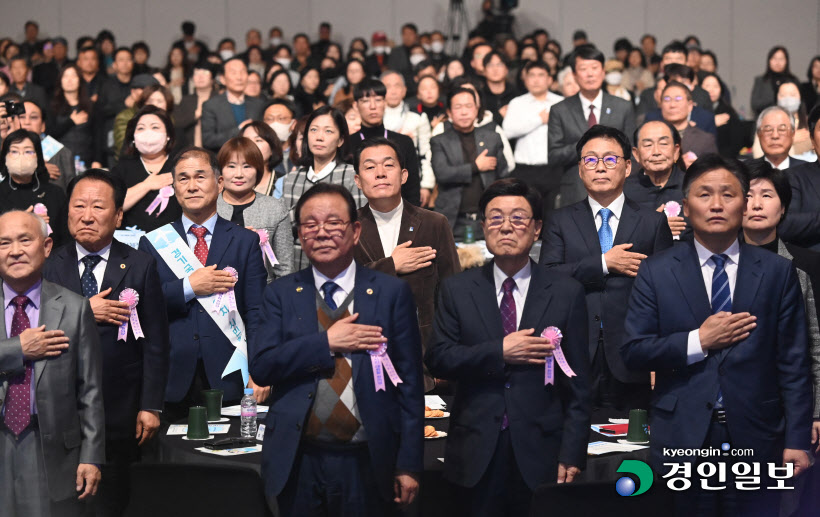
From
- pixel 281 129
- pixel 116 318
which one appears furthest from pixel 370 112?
pixel 116 318

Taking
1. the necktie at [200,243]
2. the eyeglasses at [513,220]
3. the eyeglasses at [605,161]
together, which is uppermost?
the eyeglasses at [605,161]

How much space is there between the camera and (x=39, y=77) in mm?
10844

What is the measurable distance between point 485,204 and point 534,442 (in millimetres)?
729

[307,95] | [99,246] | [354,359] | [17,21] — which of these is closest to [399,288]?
[354,359]

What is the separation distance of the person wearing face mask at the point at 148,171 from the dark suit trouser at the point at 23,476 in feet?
7.24

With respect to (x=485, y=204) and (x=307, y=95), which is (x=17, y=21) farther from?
(x=485, y=204)

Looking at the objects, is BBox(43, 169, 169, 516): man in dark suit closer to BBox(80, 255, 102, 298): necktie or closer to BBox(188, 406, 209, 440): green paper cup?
BBox(80, 255, 102, 298): necktie

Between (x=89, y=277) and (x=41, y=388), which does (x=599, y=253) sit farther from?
(x=41, y=388)

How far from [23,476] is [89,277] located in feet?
2.70

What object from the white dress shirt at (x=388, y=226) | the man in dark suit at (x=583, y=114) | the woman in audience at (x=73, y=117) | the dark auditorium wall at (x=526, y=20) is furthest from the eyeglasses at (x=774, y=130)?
the dark auditorium wall at (x=526, y=20)

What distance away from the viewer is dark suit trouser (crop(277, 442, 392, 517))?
2949 millimetres

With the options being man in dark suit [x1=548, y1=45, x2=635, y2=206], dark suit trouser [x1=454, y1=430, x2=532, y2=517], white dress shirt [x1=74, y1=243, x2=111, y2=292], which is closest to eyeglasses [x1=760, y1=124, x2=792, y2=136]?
man in dark suit [x1=548, y1=45, x2=635, y2=206]

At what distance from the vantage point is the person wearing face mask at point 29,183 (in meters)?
5.66

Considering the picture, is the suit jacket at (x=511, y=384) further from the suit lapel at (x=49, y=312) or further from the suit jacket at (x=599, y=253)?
the suit lapel at (x=49, y=312)
